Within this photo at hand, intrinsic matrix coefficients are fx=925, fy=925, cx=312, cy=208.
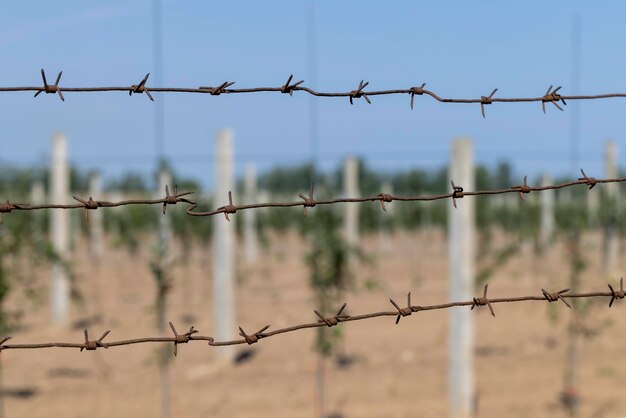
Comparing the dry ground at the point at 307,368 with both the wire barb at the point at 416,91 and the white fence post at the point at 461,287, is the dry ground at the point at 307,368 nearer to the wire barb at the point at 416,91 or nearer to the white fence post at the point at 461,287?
the white fence post at the point at 461,287

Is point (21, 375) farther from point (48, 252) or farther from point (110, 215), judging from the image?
point (110, 215)

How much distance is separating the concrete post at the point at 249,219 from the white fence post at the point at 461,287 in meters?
13.0

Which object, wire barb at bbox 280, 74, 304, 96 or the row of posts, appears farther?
the row of posts

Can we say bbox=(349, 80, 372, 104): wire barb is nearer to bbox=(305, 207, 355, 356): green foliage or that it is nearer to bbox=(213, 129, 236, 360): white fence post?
bbox=(305, 207, 355, 356): green foliage

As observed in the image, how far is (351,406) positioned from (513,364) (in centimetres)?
291

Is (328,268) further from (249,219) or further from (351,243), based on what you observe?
(249,219)

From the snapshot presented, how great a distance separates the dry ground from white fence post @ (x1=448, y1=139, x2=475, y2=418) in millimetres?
716

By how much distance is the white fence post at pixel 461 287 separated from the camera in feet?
29.7

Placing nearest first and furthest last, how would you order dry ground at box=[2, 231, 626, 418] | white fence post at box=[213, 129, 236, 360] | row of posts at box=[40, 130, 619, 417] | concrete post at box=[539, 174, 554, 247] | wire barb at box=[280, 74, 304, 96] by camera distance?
1. wire barb at box=[280, 74, 304, 96]
2. row of posts at box=[40, 130, 619, 417]
3. dry ground at box=[2, 231, 626, 418]
4. white fence post at box=[213, 129, 236, 360]
5. concrete post at box=[539, 174, 554, 247]

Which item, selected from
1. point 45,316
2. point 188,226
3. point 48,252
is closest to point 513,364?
point 48,252

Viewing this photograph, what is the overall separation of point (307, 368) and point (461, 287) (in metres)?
4.03

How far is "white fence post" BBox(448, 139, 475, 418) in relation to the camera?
9.04m

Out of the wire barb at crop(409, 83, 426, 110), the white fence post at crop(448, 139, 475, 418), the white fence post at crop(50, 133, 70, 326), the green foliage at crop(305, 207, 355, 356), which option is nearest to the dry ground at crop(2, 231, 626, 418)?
the white fence post at crop(50, 133, 70, 326)

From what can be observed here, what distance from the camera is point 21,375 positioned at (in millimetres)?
12828
